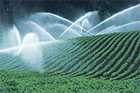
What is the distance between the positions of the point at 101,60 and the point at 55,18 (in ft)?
23.4

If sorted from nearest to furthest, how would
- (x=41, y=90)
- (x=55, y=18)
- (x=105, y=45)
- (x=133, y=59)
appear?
(x=41, y=90), (x=133, y=59), (x=105, y=45), (x=55, y=18)

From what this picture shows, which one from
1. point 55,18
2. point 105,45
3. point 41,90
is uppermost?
point 55,18

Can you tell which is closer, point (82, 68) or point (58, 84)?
point (58, 84)

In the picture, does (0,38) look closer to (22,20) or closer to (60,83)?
(22,20)

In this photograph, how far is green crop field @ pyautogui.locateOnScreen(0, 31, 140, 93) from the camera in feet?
35.1

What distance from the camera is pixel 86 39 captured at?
15.2m

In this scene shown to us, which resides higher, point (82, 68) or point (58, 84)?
point (82, 68)

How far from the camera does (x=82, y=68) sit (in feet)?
41.2

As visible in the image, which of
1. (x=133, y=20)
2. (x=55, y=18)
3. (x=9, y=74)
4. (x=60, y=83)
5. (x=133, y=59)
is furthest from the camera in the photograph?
(x=55, y=18)

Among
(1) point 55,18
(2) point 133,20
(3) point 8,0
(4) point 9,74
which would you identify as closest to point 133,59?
(4) point 9,74

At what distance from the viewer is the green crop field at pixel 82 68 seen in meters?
10.7

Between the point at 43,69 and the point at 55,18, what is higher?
the point at 55,18

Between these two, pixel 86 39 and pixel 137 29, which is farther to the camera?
pixel 137 29

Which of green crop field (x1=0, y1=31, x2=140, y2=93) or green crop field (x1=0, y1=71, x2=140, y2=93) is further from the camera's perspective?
green crop field (x1=0, y1=31, x2=140, y2=93)
